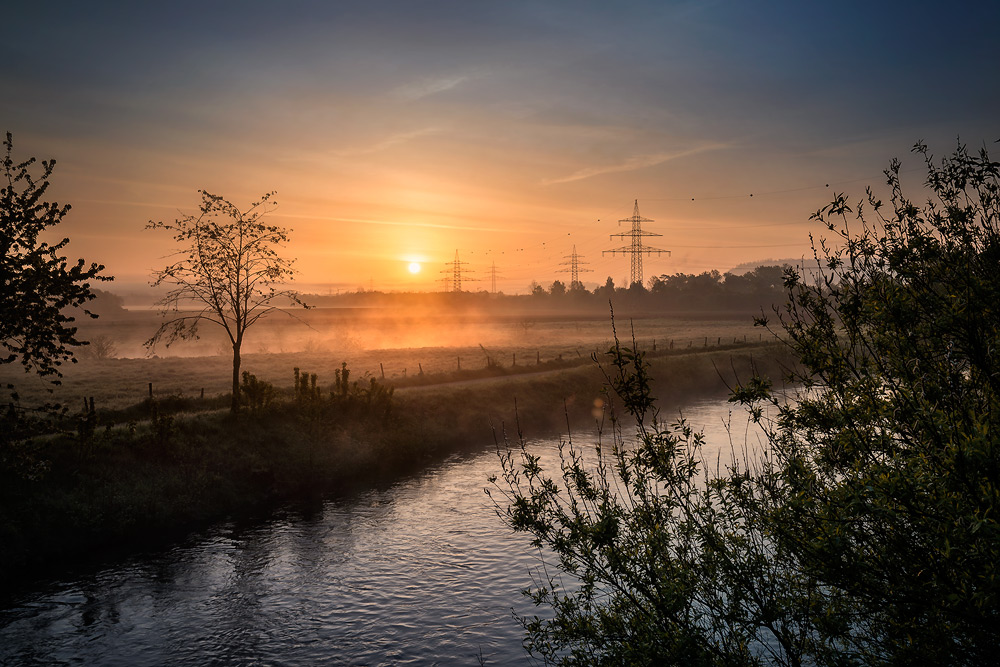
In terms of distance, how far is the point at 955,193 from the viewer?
947 centimetres

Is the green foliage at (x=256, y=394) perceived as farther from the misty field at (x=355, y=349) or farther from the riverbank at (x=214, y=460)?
the misty field at (x=355, y=349)

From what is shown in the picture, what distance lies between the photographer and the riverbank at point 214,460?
23281 mm

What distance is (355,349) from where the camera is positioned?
89.3 m

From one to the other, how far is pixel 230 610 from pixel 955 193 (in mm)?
20918

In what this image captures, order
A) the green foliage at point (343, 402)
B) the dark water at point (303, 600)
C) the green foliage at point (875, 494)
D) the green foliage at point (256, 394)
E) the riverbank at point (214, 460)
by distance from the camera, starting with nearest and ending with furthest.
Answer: the green foliage at point (875, 494) < the dark water at point (303, 600) < the riverbank at point (214, 460) < the green foliage at point (256, 394) < the green foliage at point (343, 402)

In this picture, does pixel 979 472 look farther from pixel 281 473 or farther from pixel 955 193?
pixel 281 473

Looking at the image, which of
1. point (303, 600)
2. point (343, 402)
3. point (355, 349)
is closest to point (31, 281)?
point (303, 600)

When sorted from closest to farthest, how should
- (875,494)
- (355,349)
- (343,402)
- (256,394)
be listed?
(875,494)
(256,394)
(343,402)
(355,349)

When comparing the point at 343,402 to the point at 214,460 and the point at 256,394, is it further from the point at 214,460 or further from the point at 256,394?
the point at 214,460

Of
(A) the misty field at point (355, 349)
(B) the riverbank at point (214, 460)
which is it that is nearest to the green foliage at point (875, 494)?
(B) the riverbank at point (214, 460)

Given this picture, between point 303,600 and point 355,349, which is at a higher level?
point 355,349

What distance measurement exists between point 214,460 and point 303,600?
42.9 feet

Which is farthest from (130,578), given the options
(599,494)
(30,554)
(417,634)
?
(599,494)

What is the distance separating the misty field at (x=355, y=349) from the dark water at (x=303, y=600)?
11.4 metres
